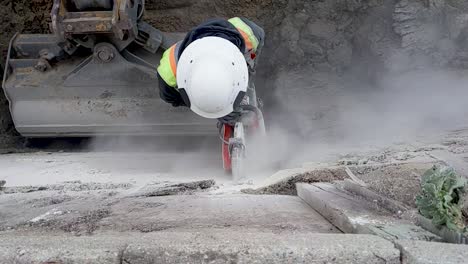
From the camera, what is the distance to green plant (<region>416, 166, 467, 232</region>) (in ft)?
5.56

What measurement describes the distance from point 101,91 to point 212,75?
1.96m

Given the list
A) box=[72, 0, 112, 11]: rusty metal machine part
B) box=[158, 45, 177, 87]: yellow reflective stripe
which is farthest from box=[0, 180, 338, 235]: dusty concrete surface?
box=[72, 0, 112, 11]: rusty metal machine part

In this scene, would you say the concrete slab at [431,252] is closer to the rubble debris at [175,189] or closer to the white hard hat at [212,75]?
the rubble debris at [175,189]

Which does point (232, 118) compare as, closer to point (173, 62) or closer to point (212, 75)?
point (173, 62)

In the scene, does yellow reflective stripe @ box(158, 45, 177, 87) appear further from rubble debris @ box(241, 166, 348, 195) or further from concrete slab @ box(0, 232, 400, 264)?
concrete slab @ box(0, 232, 400, 264)

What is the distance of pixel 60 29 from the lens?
4.40 m

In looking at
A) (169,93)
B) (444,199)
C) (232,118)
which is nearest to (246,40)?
(232,118)

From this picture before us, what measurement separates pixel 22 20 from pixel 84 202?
3894mm

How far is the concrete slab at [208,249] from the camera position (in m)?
Answer: 1.56

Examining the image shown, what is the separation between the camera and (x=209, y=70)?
3.23 m

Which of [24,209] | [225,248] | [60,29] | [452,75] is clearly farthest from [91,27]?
[452,75]

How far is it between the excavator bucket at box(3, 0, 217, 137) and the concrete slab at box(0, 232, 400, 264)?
3052mm

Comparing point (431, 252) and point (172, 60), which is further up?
point (172, 60)

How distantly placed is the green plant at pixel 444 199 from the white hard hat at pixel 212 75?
5.66ft
